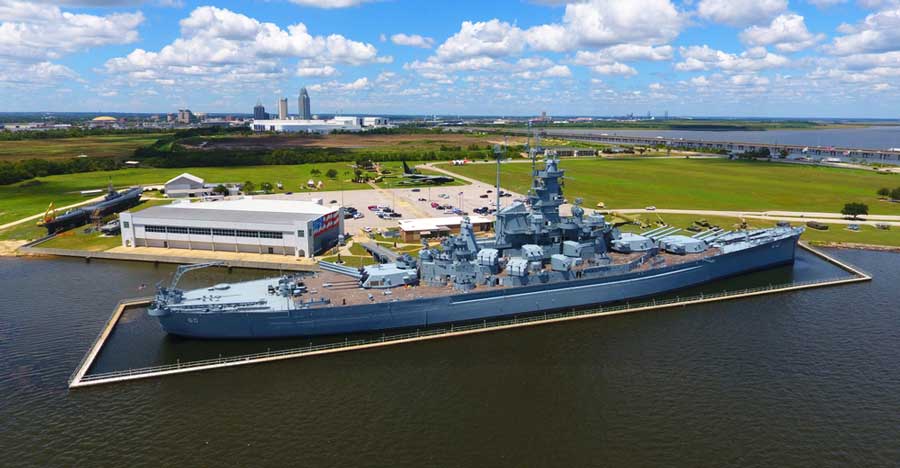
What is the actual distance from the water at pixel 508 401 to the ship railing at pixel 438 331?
1.08 m

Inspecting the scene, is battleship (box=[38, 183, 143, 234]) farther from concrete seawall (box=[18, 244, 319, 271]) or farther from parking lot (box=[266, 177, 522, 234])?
parking lot (box=[266, 177, 522, 234])

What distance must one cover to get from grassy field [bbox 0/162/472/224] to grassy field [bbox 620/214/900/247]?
193ft

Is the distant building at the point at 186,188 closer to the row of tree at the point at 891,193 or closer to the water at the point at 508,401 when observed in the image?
the water at the point at 508,401

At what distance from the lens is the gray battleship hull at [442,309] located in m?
36.2

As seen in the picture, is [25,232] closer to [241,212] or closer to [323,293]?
[241,212]

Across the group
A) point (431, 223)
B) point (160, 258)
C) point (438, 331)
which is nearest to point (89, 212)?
point (160, 258)

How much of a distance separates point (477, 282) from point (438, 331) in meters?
5.26

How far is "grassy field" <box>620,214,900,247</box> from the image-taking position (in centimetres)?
6544

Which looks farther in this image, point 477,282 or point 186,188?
point 186,188

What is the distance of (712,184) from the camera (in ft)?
366

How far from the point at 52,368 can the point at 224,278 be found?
19.9 meters

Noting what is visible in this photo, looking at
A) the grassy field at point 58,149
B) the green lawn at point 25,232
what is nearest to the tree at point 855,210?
the green lawn at point 25,232

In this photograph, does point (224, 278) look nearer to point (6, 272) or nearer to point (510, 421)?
point (6, 272)

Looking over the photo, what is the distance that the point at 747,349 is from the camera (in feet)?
118
